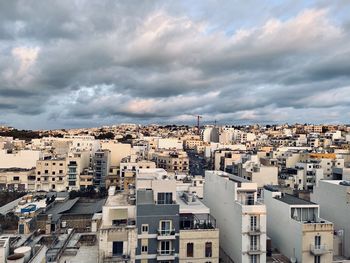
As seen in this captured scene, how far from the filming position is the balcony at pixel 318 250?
29.2 metres

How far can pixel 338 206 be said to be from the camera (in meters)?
37.1

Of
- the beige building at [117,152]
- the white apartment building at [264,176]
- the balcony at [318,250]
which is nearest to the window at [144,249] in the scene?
the balcony at [318,250]

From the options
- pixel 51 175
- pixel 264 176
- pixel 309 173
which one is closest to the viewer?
pixel 264 176

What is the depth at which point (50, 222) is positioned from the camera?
1609 inches

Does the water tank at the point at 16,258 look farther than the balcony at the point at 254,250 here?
No

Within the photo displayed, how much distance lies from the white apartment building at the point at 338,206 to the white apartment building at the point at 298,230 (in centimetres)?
526

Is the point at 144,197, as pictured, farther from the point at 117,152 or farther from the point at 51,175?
the point at 117,152

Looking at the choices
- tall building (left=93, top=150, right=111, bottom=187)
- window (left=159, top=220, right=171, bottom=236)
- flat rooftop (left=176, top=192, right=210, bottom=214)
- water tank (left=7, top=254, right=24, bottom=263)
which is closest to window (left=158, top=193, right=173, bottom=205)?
flat rooftop (left=176, top=192, right=210, bottom=214)

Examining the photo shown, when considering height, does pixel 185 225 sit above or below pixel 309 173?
below

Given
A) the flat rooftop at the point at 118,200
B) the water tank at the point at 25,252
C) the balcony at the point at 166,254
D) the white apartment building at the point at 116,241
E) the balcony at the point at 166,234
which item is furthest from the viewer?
the flat rooftop at the point at 118,200

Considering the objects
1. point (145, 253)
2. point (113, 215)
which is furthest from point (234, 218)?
point (113, 215)

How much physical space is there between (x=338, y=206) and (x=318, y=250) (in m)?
9.79

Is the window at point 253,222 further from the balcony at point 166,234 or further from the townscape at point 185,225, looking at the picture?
the balcony at point 166,234

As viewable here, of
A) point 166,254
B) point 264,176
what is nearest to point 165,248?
point 166,254
